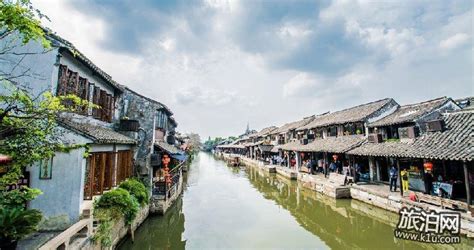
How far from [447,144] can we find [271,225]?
9702 millimetres

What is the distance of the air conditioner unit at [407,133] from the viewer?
50.4ft

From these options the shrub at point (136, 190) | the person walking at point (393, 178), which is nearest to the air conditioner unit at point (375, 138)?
the person walking at point (393, 178)

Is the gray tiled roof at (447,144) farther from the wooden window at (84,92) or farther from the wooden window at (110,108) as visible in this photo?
the wooden window at (110,108)

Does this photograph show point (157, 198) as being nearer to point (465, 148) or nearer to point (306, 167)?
point (465, 148)

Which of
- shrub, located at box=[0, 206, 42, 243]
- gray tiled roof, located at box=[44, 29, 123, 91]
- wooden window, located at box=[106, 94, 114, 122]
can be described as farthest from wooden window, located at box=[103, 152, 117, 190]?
shrub, located at box=[0, 206, 42, 243]

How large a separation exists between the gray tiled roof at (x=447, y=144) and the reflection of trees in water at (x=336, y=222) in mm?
4035

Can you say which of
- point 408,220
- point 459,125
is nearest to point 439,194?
point 408,220

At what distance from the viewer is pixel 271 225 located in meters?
13.3

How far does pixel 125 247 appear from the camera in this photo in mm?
10250

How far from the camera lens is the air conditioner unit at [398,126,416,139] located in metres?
15.4

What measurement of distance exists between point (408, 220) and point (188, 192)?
16239 mm

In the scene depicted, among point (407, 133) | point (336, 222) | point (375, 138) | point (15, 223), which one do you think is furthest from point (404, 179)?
point (15, 223)

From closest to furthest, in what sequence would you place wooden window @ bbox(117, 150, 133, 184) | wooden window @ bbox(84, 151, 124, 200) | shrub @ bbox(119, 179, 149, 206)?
wooden window @ bbox(84, 151, 124, 200)
shrub @ bbox(119, 179, 149, 206)
wooden window @ bbox(117, 150, 133, 184)

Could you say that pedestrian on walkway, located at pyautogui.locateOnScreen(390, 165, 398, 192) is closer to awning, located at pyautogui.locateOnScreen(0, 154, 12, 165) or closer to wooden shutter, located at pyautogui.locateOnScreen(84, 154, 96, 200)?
wooden shutter, located at pyautogui.locateOnScreen(84, 154, 96, 200)
